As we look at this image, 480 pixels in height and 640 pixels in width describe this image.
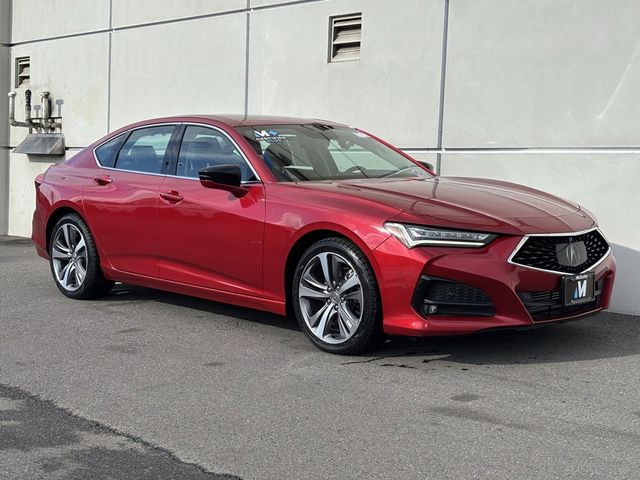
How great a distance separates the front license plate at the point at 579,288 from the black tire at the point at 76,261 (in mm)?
3824

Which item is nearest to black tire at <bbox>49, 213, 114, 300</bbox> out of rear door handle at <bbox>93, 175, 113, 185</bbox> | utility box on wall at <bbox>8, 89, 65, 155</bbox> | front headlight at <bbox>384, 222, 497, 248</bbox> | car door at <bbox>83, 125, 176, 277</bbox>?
car door at <bbox>83, 125, 176, 277</bbox>

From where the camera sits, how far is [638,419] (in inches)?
180

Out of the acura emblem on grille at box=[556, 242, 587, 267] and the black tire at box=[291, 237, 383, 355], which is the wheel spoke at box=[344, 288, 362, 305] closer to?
the black tire at box=[291, 237, 383, 355]

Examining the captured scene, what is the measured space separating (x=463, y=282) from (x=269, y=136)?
2.08 meters

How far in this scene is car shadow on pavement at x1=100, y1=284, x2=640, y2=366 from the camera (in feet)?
18.9

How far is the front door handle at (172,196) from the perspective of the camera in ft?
22.2

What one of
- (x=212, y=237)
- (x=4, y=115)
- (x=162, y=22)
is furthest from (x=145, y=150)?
(x=4, y=115)

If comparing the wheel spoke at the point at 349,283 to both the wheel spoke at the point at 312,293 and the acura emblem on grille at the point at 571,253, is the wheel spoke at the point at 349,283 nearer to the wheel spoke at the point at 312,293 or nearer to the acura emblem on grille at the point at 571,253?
the wheel spoke at the point at 312,293

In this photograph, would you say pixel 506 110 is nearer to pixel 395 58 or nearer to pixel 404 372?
pixel 395 58

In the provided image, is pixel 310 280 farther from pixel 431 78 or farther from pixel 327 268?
pixel 431 78

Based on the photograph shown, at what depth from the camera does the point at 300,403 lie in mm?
4801

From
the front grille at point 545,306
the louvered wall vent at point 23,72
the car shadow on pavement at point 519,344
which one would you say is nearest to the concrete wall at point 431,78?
the car shadow on pavement at point 519,344

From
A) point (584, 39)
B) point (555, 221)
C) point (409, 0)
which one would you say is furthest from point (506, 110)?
point (555, 221)

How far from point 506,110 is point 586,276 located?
3.15 metres
